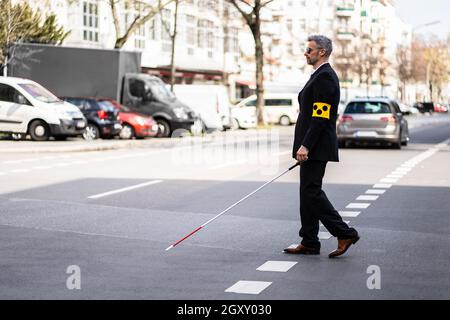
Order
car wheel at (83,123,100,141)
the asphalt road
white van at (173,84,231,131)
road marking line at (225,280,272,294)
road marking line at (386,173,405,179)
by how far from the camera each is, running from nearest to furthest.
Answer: road marking line at (225,280,272,294) < the asphalt road < road marking line at (386,173,405,179) < car wheel at (83,123,100,141) < white van at (173,84,231,131)

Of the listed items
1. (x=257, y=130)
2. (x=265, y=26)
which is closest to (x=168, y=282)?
(x=257, y=130)

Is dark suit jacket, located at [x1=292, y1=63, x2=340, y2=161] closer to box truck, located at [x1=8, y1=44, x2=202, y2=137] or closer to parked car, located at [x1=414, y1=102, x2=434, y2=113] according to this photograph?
box truck, located at [x1=8, y1=44, x2=202, y2=137]

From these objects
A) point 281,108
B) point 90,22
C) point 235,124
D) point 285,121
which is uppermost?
point 90,22

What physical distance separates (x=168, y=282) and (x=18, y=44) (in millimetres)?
30862

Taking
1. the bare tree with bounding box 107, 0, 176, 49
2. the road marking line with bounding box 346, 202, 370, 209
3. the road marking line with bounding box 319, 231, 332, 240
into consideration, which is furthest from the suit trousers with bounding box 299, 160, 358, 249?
the bare tree with bounding box 107, 0, 176, 49

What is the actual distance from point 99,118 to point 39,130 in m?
2.96

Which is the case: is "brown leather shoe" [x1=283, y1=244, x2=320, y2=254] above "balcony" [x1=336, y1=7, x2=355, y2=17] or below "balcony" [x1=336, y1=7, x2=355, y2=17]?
below

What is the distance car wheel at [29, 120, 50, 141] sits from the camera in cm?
3234

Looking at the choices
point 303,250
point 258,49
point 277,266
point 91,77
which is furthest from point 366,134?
point 277,266

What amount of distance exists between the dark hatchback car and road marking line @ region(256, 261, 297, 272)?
26.1 meters

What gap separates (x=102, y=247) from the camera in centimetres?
979

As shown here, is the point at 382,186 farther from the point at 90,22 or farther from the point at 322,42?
the point at 90,22

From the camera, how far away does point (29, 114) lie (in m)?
32.1
